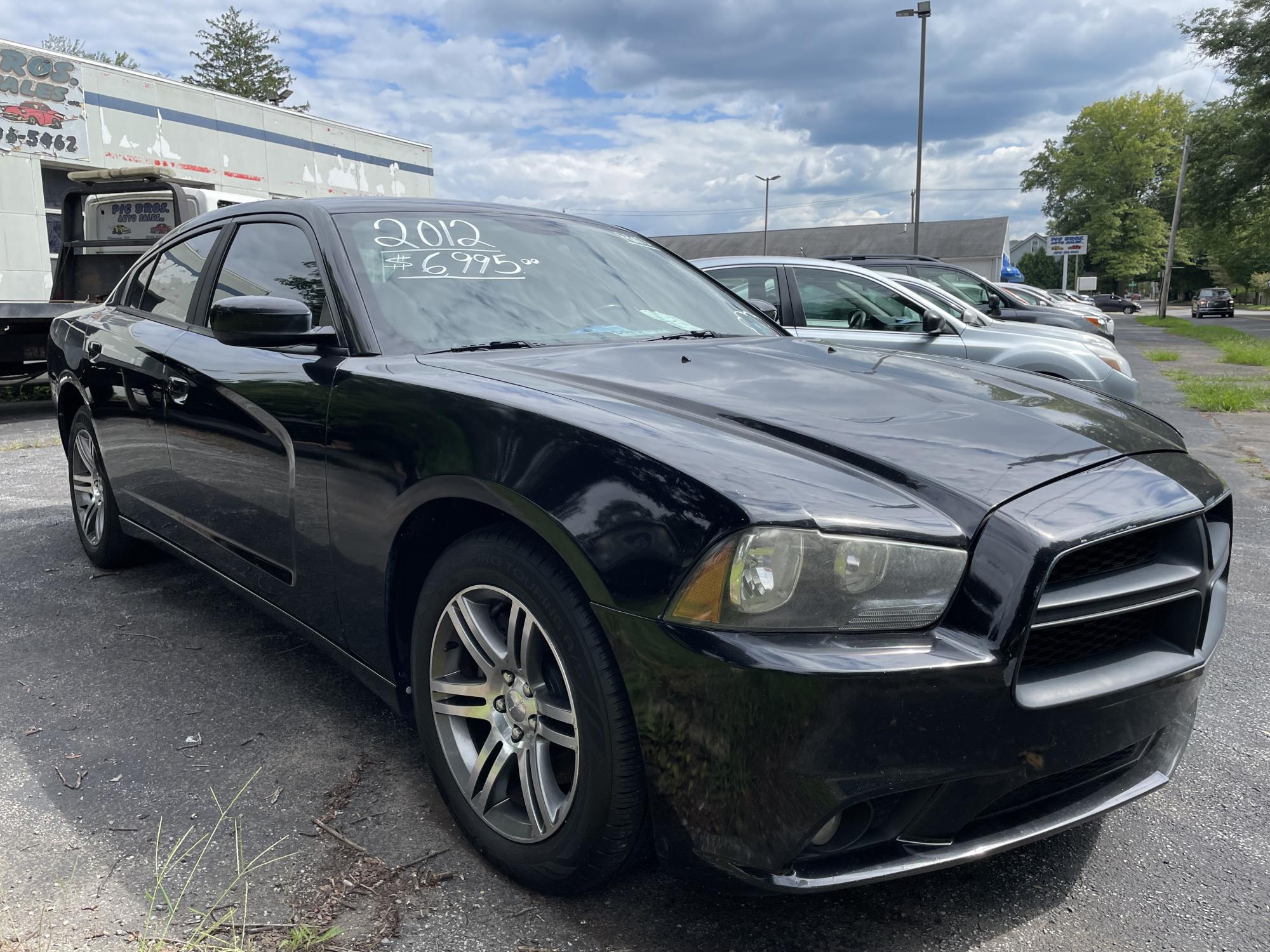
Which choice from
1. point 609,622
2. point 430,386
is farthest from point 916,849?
point 430,386

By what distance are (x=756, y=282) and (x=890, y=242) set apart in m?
68.6

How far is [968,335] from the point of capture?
323 inches

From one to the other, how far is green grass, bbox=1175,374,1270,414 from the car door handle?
1072 centimetres

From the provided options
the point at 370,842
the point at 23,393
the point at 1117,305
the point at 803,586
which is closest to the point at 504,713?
the point at 370,842

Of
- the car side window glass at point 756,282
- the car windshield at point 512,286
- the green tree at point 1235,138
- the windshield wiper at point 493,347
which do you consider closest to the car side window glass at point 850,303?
the car side window glass at point 756,282

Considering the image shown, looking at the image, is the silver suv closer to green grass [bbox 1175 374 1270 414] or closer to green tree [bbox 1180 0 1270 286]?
green grass [bbox 1175 374 1270 414]

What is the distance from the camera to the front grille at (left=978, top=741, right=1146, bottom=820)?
1.85 metres

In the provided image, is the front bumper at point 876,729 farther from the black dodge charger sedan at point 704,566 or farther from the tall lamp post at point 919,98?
the tall lamp post at point 919,98

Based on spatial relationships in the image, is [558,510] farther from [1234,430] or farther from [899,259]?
[899,259]

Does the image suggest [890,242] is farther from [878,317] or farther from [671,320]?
[671,320]

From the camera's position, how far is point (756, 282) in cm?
799

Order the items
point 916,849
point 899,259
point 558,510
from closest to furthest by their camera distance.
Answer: point 916,849, point 558,510, point 899,259

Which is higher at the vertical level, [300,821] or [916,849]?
[916,849]

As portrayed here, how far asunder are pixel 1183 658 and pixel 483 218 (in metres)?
2.39
